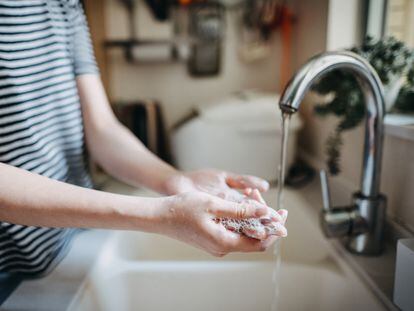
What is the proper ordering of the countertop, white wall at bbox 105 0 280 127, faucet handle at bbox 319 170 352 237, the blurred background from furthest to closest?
white wall at bbox 105 0 280 127 → the blurred background → faucet handle at bbox 319 170 352 237 → the countertop

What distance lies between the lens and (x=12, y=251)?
0.52 metres

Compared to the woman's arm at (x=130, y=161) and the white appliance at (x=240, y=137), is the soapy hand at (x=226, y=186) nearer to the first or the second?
the woman's arm at (x=130, y=161)

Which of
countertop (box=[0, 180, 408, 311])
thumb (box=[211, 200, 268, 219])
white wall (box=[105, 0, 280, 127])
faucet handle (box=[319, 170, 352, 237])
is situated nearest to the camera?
thumb (box=[211, 200, 268, 219])

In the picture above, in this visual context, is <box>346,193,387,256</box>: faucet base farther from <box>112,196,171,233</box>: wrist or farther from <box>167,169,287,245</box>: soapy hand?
<box>112,196,171,233</box>: wrist

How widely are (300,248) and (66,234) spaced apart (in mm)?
459

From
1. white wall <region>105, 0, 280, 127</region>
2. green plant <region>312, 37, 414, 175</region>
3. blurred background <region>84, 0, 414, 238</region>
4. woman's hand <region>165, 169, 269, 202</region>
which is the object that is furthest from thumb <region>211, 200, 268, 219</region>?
white wall <region>105, 0, 280, 127</region>

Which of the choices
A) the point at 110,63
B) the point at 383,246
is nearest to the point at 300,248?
the point at 383,246

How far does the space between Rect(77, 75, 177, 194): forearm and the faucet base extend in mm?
336

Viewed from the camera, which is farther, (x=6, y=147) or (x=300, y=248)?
(x=300, y=248)

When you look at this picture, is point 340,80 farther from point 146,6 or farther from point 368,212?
point 146,6

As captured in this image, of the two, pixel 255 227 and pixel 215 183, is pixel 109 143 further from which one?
pixel 255 227

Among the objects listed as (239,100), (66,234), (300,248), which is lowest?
(300,248)

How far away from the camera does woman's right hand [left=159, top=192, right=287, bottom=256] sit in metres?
0.37

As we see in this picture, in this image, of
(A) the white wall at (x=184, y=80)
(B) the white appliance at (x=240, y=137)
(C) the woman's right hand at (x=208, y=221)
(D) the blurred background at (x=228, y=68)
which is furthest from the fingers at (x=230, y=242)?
(A) the white wall at (x=184, y=80)
